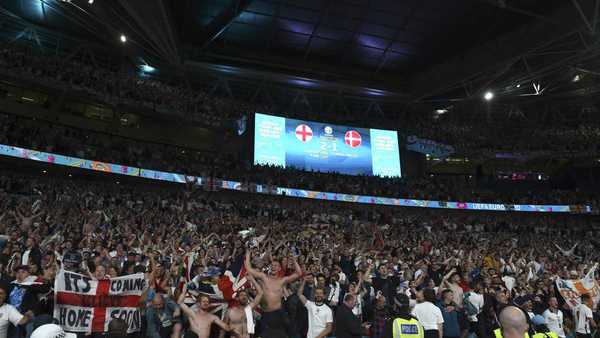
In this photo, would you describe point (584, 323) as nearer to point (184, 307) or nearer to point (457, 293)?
point (457, 293)

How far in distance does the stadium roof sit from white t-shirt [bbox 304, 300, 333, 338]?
59.6 ft

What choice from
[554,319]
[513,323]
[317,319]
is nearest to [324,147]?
[554,319]

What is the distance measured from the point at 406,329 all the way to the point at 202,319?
3.36m

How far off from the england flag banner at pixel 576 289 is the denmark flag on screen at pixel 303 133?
73.7 feet

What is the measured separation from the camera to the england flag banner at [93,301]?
22.4 ft

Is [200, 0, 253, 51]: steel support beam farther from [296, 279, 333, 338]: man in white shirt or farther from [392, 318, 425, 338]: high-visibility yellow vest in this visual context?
[392, 318, 425, 338]: high-visibility yellow vest

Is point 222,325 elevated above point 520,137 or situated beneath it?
situated beneath

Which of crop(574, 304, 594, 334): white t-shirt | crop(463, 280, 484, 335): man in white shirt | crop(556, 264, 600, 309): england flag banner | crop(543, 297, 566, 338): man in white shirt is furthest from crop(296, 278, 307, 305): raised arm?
crop(556, 264, 600, 309): england flag banner

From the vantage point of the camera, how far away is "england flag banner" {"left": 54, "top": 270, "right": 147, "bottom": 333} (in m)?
6.83

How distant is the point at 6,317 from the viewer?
238 inches

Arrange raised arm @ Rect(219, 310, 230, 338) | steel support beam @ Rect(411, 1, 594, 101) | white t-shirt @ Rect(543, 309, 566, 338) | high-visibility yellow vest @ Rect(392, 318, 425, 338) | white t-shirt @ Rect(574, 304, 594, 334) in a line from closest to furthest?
high-visibility yellow vest @ Rect(392, 318, 425, 338), raised arm @ Rect(219, 310, 230, 338), white t-shirt @ Rect(543, 309, 566, 338), white t-shirt @ Rect(574, 304, 594, 334), steel support beam @ Rect(411, 1, 594, 101)

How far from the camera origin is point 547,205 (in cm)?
3794

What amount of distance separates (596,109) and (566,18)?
2129cm

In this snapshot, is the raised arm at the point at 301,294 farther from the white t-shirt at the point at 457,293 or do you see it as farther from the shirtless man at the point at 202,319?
the white t-shirt at the point at 457,293
